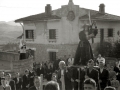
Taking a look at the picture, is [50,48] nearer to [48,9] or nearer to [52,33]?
[52,33]

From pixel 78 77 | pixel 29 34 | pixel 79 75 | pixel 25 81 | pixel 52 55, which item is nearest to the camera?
pixel 79 75

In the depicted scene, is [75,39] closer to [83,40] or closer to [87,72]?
[83,40]

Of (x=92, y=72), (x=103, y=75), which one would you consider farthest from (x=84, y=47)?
(x=92, y=72)

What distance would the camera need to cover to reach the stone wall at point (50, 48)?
78.5 feet

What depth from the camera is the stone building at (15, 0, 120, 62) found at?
23.8m

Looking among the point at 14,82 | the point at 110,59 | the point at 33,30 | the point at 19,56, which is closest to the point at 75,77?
the point at 14,82

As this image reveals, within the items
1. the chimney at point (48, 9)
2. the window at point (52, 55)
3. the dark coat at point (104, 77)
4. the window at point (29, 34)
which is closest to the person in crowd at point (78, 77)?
the dark coat at point (104, 77)

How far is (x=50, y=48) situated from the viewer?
25.5 m

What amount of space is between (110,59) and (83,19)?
19.1 feet

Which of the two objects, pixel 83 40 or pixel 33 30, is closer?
pixel 83 40

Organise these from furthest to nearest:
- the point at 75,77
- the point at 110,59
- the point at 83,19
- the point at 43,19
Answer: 1. the point at 43,19
2. the point at 83,19
3. the point at 110,59
4. the point at 75,77

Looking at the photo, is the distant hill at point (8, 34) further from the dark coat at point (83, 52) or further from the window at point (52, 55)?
the dark coat at point (83, 52)

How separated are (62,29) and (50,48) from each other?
2.94 m

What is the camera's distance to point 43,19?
24875mm
